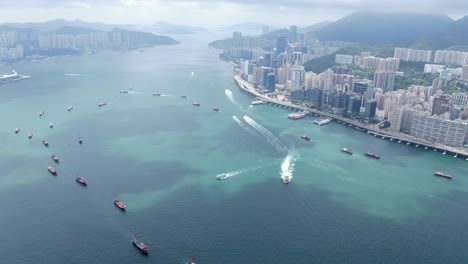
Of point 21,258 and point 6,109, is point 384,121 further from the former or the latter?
point 6,109

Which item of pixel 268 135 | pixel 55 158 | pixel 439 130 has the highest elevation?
pixel 439 130

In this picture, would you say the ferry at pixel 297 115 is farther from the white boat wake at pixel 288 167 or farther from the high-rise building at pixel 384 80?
the high-rise building at pixel 384 80

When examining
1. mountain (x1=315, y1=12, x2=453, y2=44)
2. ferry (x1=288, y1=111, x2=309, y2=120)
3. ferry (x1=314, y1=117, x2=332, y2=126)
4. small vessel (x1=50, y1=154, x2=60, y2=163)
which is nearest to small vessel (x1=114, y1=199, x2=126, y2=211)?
small vessel (x1=50, y1=154, x2=60, y2=163)

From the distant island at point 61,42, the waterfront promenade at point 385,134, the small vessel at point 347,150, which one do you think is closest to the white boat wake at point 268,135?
the small vessel at point 347,150

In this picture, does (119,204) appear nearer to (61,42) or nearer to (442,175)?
(442,175)

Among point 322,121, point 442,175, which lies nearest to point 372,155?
point 442,175

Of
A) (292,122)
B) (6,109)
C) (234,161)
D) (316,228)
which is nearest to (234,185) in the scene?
(234,161)

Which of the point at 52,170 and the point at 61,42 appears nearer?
the point at 52,170
